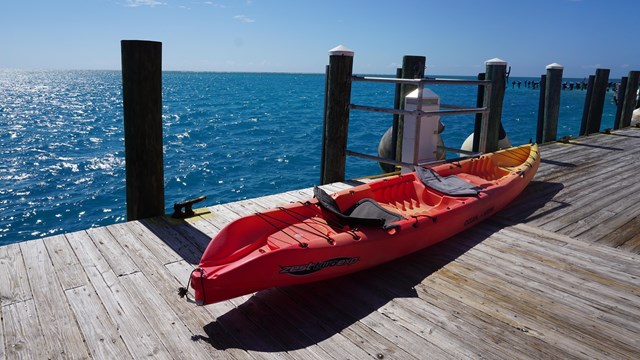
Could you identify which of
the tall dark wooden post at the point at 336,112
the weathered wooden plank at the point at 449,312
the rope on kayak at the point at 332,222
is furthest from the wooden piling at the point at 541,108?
the rope on kayak at the point at 332,222

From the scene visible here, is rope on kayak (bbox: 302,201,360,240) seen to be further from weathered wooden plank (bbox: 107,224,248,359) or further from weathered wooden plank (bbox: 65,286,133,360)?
weathered wooden plank (bbox: 65,286,133,360)

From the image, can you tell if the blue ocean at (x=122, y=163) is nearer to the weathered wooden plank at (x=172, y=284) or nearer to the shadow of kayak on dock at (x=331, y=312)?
the weathered wooden plank at (x=172, y=284)

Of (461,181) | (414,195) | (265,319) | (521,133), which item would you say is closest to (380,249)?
(265,319)

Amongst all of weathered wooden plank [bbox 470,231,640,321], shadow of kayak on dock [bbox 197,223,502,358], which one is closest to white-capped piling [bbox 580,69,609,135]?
weathered wooden plank [bbox 470,231,640,321]

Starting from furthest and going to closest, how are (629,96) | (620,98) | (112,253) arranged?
(620,98) → (629,96) → (112,253)

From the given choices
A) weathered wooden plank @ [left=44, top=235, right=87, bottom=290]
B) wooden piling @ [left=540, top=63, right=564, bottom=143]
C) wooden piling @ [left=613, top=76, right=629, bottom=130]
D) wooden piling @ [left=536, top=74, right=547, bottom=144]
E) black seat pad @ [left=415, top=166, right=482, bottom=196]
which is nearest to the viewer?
weathered wooden plank @ [left=44, top=235, right=87, bottom=290]

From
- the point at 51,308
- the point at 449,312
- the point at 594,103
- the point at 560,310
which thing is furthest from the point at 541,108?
the point at 51,308

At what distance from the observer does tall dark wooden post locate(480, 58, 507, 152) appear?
28.4 feet

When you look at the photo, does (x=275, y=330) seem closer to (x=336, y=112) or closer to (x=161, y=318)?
(x=161, y=318)

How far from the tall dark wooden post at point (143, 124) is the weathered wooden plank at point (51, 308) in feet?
3.72

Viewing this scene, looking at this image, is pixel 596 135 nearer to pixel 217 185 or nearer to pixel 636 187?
pixel 636 187

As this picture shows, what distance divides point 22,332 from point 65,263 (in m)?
1.08

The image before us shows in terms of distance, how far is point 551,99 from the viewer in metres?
11.1

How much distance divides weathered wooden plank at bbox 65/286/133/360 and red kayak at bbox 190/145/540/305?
0.59 meters
